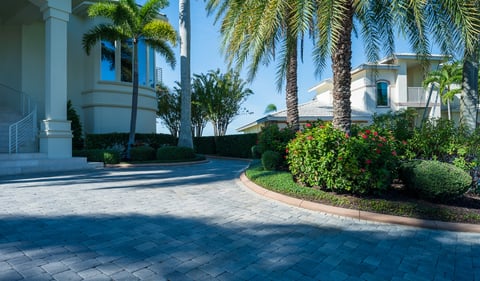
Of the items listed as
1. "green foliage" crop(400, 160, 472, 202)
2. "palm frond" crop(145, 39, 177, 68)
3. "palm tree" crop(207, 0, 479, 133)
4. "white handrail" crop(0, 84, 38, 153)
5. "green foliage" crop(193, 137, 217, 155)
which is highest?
"palm frond" crop(145, 39, 177, 68)

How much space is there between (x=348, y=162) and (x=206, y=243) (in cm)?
329

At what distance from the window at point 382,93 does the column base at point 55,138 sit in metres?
21.3

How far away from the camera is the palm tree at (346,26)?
5840 millimetres

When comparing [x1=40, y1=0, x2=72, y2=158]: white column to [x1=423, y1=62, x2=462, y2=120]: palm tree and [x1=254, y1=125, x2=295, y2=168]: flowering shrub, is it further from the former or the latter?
[x1=423, y1=62, x2=462, y2=120]: palm tree

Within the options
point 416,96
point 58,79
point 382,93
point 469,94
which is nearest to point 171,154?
point 58,79

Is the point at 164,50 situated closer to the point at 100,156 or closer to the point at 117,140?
the point at 117,140

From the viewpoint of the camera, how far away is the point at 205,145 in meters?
23.2

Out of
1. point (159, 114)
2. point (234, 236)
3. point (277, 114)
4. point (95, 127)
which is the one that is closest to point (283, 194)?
point (234, 236)

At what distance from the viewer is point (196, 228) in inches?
173

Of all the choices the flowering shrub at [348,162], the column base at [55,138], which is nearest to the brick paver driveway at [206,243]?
the flowering shrub at [348,162]

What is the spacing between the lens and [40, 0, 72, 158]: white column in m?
10.8

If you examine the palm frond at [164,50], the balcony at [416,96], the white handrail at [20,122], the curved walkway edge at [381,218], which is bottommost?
the curved walkway edge at [381,218]

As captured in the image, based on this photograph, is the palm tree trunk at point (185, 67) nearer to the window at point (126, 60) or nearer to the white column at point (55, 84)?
the window at point (126, 60)

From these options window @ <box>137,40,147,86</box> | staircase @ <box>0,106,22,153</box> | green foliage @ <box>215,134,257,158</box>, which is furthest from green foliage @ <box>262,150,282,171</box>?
window @ <box>137,40,147,86</box>
